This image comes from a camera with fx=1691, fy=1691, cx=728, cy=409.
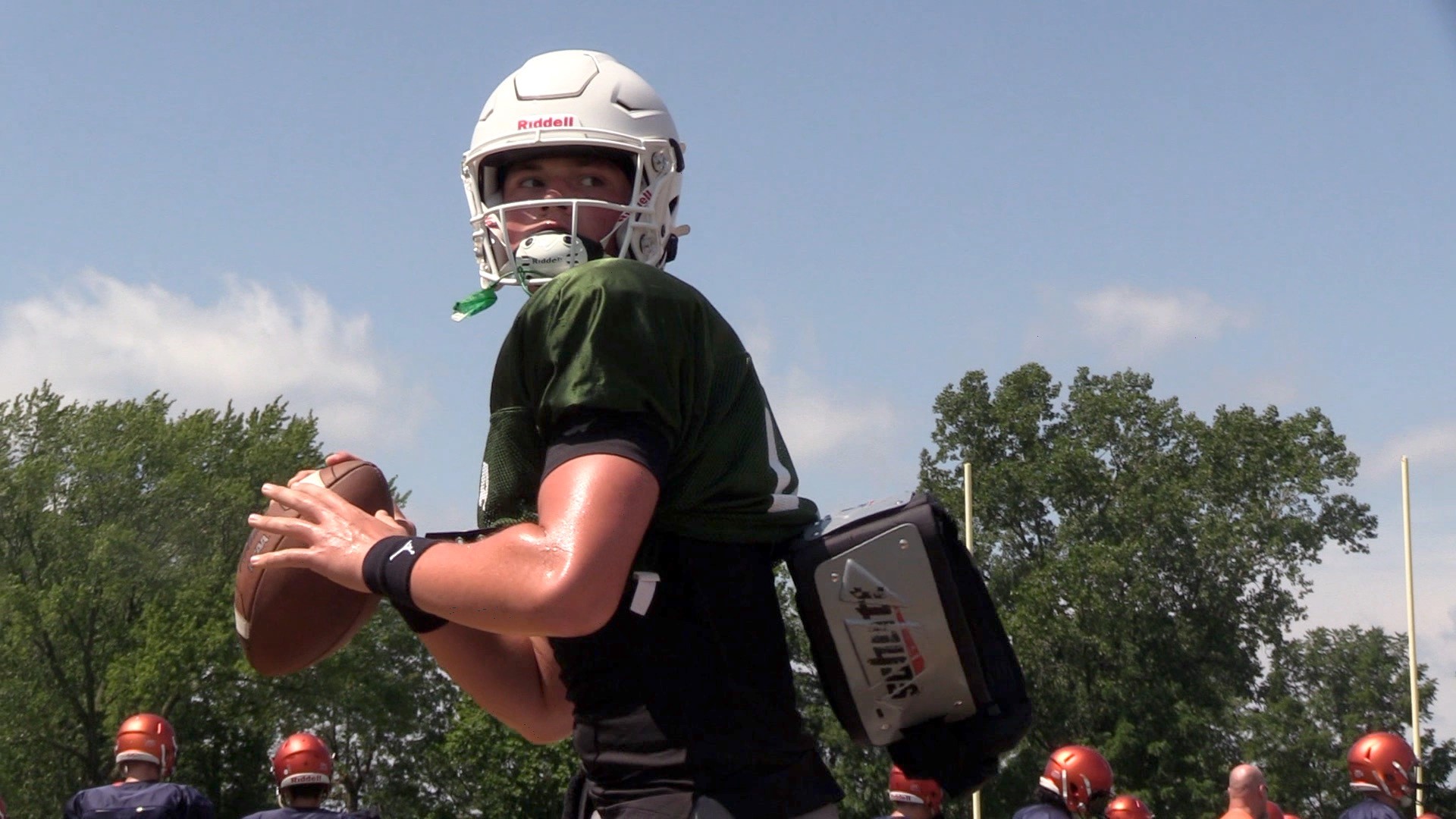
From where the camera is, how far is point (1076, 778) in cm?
1087

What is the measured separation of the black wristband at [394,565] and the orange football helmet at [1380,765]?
919 cm

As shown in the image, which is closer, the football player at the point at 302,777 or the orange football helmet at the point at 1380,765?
the football player at the point at 302,777

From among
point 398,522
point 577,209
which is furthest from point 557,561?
point 577,209

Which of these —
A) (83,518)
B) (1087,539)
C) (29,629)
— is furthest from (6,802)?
(1087,539)

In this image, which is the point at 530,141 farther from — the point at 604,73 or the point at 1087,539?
the point at 1087,539

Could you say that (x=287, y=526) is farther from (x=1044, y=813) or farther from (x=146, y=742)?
(x=1044, y=813)

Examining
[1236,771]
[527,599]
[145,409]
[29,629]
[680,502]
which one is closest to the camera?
[527,599]

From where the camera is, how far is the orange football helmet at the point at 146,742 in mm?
9414

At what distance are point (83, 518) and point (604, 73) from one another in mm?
39173

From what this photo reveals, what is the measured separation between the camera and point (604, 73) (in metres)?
3.02

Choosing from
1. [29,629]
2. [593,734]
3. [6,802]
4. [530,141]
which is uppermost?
[29,629]

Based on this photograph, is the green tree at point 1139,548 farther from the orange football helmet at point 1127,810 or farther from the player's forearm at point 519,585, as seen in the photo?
the player's forearm at point 519,585

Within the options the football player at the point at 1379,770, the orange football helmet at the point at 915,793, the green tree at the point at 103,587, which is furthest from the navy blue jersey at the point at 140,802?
the green tree at the point at 103,587

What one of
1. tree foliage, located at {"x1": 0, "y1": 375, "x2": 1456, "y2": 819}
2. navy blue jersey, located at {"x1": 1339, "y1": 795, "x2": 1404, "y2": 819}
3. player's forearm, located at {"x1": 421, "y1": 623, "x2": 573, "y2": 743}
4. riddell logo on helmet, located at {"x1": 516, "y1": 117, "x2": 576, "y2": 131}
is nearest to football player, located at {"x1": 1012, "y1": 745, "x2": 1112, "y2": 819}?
navy blue jersey, located at {"x1": 1339, "y1": 795, "x2": 1404, "y2": 819}
